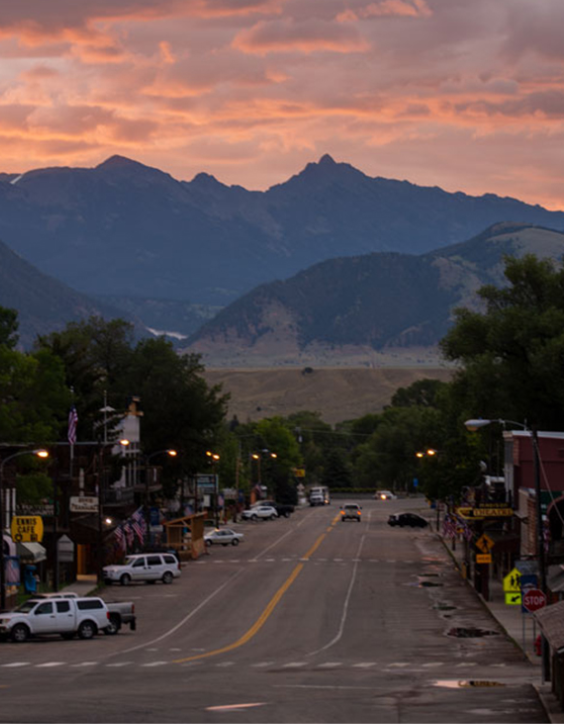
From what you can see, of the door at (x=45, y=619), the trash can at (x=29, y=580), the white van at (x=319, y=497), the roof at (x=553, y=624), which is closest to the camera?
the roof at (x=553, y=624)

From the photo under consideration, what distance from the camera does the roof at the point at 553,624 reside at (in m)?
28.6

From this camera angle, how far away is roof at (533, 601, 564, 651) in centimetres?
2862

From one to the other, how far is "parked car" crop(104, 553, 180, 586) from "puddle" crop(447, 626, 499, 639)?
25.0 m

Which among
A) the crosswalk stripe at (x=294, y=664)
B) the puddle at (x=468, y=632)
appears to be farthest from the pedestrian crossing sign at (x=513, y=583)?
the crosswalk stripe at (x=294, y=664)

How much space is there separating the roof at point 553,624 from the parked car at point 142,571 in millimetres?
41822

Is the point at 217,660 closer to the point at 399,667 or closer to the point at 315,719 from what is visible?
the point at 399,667

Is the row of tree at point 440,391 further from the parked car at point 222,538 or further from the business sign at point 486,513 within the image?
the business sign at point 486,513

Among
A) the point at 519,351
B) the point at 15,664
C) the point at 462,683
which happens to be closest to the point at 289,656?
the point at 15,664

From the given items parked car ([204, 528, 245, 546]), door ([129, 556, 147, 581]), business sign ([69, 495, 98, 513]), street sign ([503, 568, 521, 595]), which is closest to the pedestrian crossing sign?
street sign ([503, 568, 521, 595])

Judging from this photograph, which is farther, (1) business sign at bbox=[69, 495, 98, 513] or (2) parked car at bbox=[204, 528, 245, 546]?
(2) parked car at bbox=[204, 528, 245, 546]

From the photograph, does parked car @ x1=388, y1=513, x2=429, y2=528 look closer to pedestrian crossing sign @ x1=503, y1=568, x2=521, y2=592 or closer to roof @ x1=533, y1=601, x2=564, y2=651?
pedestrian crossing sign @ x1=503, y1=568, x2=521, y2=592

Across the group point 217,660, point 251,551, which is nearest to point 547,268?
point 251,551

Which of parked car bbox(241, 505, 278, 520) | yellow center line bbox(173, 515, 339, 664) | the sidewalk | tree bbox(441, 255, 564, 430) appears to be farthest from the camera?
parked car bbox(241, 505, 278, 520)

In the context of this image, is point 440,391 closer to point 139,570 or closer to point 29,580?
point 139,570
